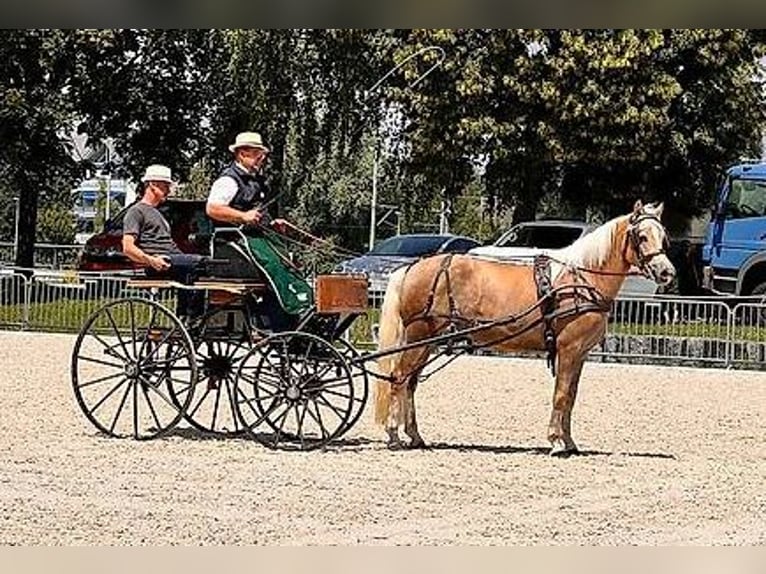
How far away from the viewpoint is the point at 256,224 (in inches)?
382

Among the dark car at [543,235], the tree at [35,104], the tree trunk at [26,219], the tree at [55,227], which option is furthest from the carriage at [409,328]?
the tree at [55,227]

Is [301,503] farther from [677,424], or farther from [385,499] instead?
[677,424]

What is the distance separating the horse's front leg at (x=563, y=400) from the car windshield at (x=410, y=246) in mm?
13457

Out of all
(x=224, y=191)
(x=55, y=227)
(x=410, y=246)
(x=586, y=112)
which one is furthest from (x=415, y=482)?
(x=55, y=227)

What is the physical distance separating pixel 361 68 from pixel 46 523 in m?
21.7

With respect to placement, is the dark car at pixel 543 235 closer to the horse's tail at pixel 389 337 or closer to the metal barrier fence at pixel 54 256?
the metal barrier fence at pixel 54 256

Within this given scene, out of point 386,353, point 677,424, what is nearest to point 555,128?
point 677,424

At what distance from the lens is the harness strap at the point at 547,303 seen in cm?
991

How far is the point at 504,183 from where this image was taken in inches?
1081

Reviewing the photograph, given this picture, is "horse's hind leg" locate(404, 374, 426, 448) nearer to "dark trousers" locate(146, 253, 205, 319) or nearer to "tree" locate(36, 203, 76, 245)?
"dark trousers" locate(146, 253, 205, 319)

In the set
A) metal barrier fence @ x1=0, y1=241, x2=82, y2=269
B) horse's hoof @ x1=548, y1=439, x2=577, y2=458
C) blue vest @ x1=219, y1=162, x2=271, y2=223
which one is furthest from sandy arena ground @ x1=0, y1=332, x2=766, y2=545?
metal barrier fence @ x1=0, y1=241, x2=82, y2=269

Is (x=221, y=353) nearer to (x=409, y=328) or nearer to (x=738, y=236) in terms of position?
(x=409, y=328)

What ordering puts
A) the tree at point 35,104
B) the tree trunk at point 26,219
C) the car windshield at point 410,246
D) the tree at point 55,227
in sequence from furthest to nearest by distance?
the tree at point 55,227 → the tree trunk at point 26,219 → the tree at point 35,104 → the car windshield at point 410,246

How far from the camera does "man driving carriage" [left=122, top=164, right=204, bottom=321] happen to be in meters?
10.1
